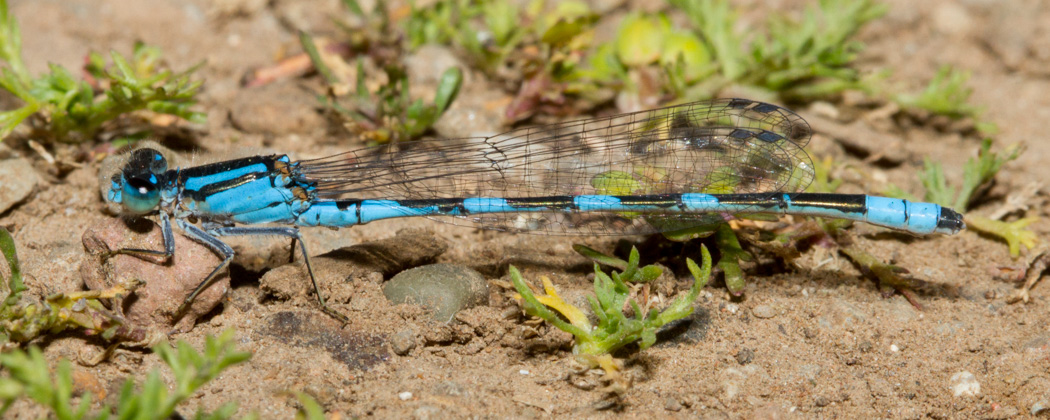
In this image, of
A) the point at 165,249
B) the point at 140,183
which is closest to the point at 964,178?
the point at 165,249

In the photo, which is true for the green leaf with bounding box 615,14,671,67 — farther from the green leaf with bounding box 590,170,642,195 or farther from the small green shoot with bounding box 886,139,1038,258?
the small green shoot with bounding box 886,139,1038,258

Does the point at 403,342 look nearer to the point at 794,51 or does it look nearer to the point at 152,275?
the point at 152,275

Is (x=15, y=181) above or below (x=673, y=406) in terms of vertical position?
above

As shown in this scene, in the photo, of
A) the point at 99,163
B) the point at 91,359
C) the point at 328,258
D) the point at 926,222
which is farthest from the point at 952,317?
the point at 99,163

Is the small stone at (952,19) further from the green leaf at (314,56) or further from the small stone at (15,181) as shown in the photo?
the small stone at (15,181)

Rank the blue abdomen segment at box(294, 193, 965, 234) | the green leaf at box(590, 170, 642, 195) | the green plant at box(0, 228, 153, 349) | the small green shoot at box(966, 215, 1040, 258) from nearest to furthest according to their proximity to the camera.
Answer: the green plant at box(0, 228, 153, 349) < the blue abdomen segment at box(294, 193, 965, 234) < the green leaf at box(590, 170, 642, 195) < the small green shoot at box(966, 215, 1040, 258)

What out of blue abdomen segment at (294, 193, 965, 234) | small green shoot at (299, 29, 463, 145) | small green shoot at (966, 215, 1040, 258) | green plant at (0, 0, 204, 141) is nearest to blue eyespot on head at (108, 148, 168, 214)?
green plant at (0, 0, 204, 141)
